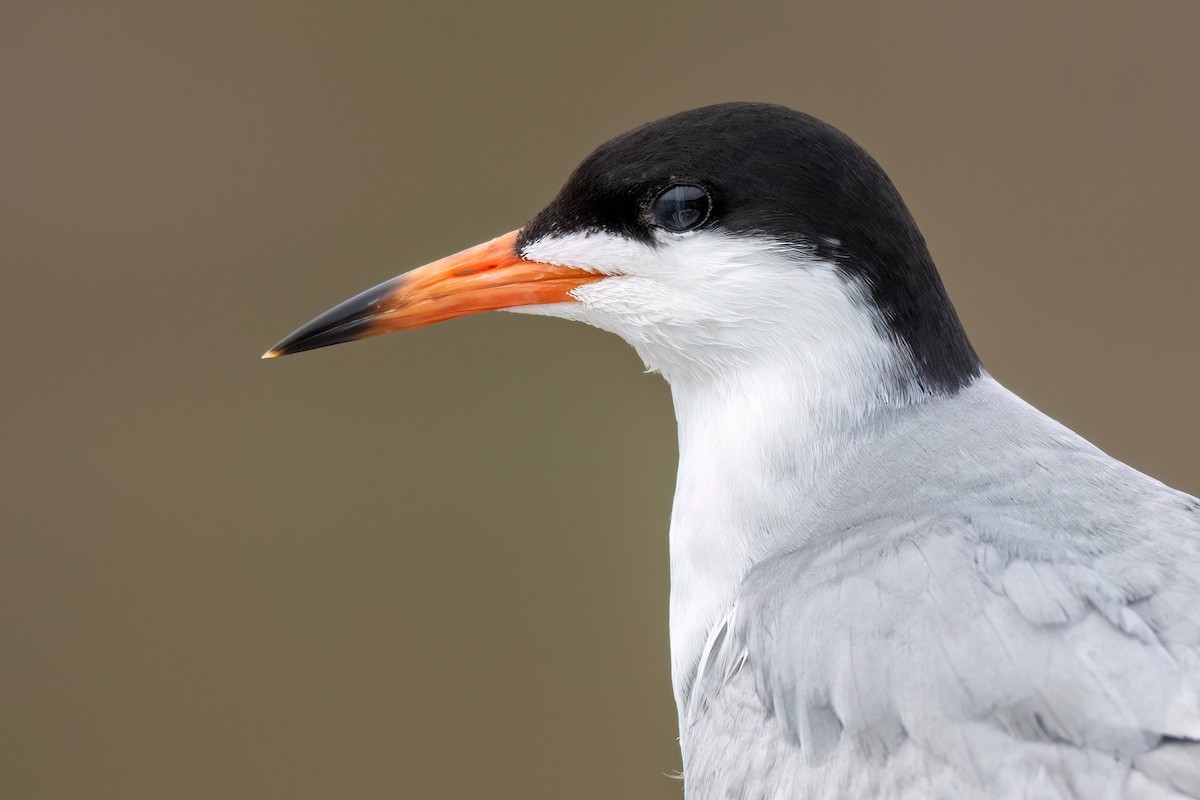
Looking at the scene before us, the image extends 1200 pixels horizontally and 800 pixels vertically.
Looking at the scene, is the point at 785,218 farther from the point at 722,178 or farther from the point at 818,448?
the point at 818,448

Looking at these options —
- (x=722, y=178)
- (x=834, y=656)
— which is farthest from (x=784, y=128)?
(x=834, y=656)

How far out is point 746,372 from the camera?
117 cm

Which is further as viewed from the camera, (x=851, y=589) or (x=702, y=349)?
(x=702, y=349)

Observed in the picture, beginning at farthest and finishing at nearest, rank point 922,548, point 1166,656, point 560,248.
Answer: point 560,248 → point 922,548 → point 1166,656

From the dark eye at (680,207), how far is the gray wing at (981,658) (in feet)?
1.03

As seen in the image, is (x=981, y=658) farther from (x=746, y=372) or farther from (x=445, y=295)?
(x=445, y=295)

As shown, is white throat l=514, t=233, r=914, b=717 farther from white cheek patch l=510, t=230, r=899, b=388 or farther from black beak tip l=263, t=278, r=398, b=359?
black beak tip l=263, t=278, r=398, b=359

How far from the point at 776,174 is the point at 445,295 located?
371mm

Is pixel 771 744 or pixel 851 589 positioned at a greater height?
pixel 851 589

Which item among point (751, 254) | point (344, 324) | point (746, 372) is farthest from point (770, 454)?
point (344, 324)

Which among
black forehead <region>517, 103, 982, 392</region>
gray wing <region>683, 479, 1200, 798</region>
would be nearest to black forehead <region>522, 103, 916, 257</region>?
black forehead <region>517, 103, 982, 392</region>

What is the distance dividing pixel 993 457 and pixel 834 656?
0.25 metres

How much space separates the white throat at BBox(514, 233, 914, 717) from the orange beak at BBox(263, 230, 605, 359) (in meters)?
0.04

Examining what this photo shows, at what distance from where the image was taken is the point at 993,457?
3.54 feet
